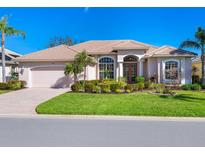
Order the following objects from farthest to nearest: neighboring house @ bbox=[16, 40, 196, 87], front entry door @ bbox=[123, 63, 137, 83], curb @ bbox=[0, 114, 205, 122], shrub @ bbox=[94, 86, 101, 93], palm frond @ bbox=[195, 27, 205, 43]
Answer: front entry door @ bbox=[123, 63, 137, 83], neighboring house @ bbox=[16, 40, 196, 87], palm frond @ bbox=[195, 27, 205, 43], shrub @ bbox=[94, 86, 101, 93], curb @ bbox=[0, 114, 205, 122]

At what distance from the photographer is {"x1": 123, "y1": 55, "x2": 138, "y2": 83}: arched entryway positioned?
22.0 meters

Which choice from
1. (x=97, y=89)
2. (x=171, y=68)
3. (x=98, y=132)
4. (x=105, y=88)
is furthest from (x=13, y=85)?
(x=171, y=68)

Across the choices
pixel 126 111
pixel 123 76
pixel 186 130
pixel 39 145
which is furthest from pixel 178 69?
pixel 39 145

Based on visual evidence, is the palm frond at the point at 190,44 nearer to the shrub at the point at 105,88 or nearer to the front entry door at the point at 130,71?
the front entry door at the point at 130,71

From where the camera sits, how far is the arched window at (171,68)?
20.1 m

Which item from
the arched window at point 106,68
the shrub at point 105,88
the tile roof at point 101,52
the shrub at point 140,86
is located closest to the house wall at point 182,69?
the tile roof at point 101,52

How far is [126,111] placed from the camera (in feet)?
29.7

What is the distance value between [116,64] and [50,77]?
7.53 m

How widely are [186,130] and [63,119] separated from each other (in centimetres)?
480

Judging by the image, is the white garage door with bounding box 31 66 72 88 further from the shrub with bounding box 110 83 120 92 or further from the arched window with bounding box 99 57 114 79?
the shrub with bounding box 110 83 120 92

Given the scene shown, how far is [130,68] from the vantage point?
2230 centimetres

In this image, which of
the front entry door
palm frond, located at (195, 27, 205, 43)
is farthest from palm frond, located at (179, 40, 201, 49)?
the front entry door

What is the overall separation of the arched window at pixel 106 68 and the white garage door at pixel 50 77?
3808mm

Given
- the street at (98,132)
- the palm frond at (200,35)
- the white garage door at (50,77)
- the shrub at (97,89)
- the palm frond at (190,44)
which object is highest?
the palm frond at (200,35)
